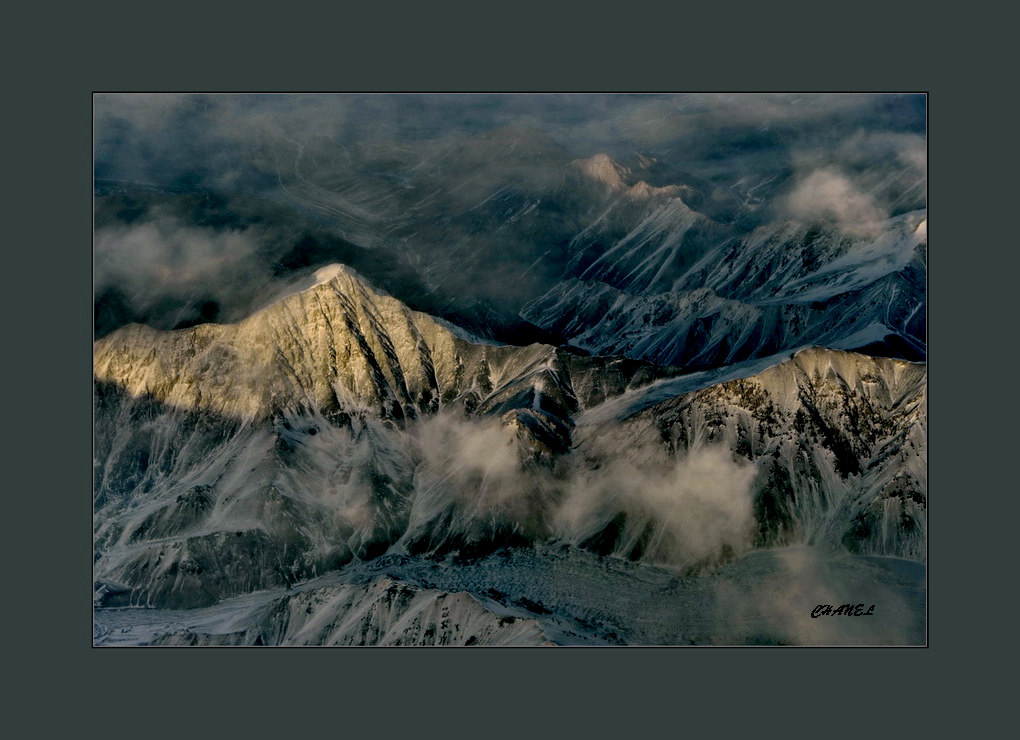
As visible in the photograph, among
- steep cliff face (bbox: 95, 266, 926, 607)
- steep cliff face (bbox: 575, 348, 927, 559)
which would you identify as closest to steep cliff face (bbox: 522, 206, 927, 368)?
steep cliff face (bbox: 95, 266, 926, 607)

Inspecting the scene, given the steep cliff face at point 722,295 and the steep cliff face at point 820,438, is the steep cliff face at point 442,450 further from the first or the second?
the steep cliff face at point 722,295

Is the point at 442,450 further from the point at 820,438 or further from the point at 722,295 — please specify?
the point at 820,438

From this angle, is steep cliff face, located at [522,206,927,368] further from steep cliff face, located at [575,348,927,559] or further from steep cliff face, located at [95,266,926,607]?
steep cliff face, located at [575,348,927,559]

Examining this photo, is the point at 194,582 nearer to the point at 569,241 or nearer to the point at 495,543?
the point at 495,543

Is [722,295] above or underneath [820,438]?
above

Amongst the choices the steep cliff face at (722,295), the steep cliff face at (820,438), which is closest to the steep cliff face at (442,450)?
the steep cliff face at (820,438)

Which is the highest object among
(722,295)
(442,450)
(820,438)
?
(722,295)

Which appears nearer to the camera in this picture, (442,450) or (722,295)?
(442,450)

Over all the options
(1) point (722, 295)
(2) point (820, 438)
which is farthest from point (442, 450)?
(2) point (820, 438)

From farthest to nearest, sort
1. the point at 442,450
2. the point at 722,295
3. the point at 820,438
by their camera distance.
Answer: the point at 722,295 → the point at 442,450 → the point at 820,438

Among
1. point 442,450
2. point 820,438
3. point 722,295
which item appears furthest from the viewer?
point 722,295
